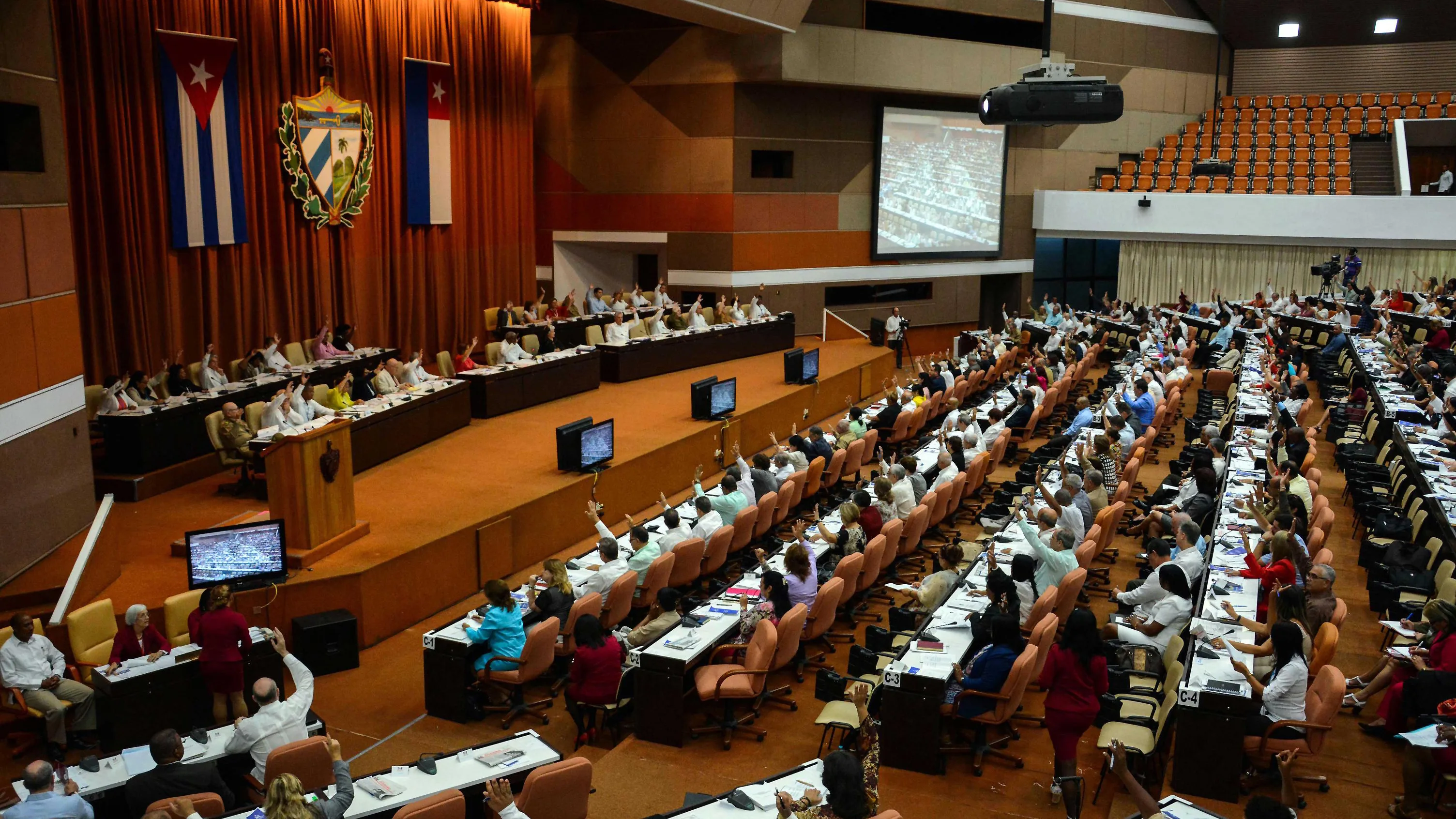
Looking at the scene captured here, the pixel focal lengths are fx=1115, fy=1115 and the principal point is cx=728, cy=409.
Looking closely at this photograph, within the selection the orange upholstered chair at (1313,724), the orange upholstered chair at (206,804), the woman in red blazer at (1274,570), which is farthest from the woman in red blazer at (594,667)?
the woman in red blazer at (1274,570)

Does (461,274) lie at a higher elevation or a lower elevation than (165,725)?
higher

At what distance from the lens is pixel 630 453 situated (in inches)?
536

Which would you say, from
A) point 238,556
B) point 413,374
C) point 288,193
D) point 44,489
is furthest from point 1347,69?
point 44,489

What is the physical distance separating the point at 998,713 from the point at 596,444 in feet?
22.2

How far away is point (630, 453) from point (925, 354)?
14435 mm

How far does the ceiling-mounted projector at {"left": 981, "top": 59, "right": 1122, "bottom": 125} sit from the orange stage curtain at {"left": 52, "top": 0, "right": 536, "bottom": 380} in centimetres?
1032

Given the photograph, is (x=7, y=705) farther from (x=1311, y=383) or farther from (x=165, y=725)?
(x=1311, y=383)

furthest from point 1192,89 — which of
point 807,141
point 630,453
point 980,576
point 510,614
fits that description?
point 510,614

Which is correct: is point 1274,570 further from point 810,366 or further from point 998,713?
point 810,366

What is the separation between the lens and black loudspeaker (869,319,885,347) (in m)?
23.4

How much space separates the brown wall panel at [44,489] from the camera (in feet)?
28.6

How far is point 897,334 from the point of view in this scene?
23.0 metres

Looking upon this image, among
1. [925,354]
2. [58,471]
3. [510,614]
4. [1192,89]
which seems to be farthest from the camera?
[1192,89]

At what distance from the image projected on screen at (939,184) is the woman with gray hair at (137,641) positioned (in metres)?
19.4
